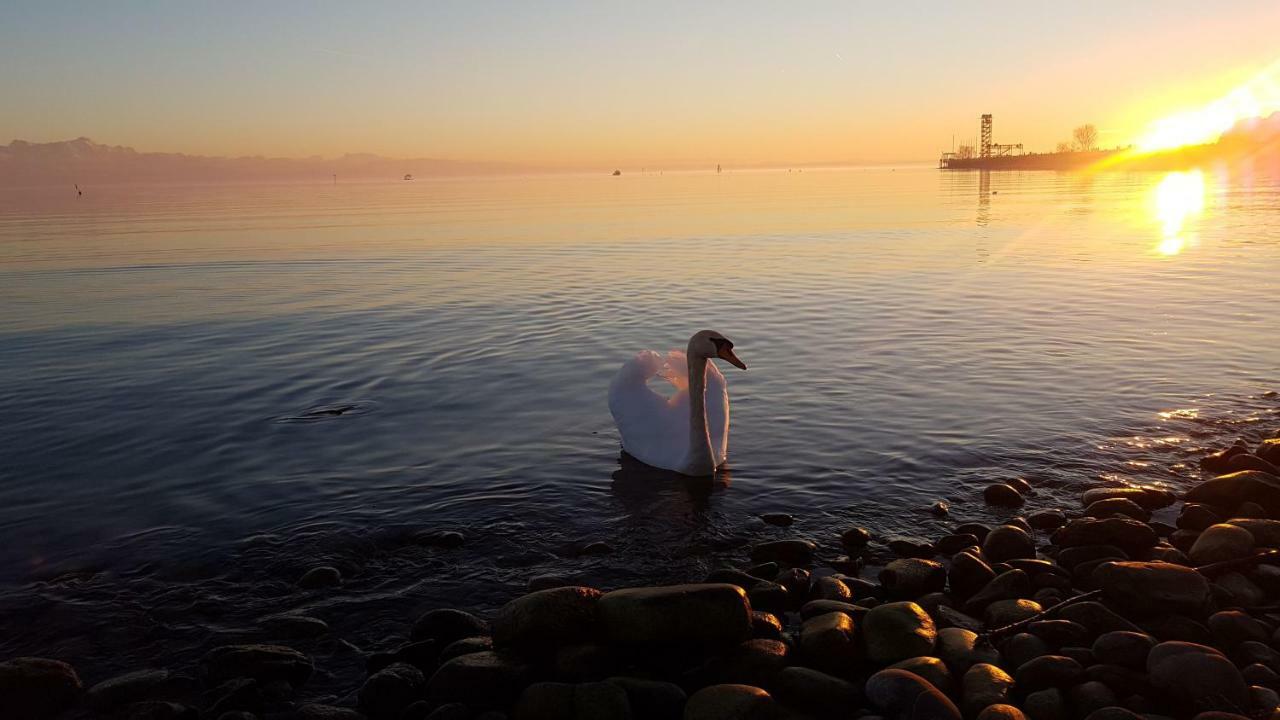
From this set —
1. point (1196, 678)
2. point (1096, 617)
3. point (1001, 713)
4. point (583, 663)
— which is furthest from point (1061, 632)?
point (583, 663)

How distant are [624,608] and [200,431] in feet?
27.8

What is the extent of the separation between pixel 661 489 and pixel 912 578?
3495 millimetres

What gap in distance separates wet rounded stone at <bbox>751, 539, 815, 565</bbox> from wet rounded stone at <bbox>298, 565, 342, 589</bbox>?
3.43 m

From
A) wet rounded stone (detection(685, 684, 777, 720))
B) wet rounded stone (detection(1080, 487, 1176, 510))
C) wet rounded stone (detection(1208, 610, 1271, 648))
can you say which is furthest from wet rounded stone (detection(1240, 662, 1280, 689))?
wet rounded stone (detection(1080, 487, 1176, 510))

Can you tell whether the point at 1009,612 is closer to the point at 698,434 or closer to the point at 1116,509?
the point at 1116,509

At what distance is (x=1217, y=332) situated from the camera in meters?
17.1

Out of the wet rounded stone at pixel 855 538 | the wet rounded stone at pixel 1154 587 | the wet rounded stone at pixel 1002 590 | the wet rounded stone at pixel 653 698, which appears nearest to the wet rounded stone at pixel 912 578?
the wet rounded stone at pixel 1002 590

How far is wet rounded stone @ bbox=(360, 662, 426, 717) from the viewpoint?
588 cm

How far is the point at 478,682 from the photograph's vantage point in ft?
19.3

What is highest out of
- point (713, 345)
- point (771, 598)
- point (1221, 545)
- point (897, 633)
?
point (713, 345)

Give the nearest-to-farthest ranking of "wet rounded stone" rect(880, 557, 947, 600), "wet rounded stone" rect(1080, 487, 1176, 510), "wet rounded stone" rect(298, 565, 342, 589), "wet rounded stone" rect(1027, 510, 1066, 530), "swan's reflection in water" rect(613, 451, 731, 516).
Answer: "wet rounded stone" rect(880, 557, 947, 600) → "wet rounded stone" rect(298, 565, 342, 589) → "wet rounded stone" rect(1027, 510, 1066, 530) → "wet rounded stone" rect(1080, 487, 1176, 510) → "swan's reflection in water" rect(613, 451, 731, 516)

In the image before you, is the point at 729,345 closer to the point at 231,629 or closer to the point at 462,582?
the point at 462,582

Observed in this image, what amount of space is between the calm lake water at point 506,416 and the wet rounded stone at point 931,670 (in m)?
2.43

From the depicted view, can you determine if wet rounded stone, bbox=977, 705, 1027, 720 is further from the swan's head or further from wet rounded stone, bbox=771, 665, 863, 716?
the swan's head
